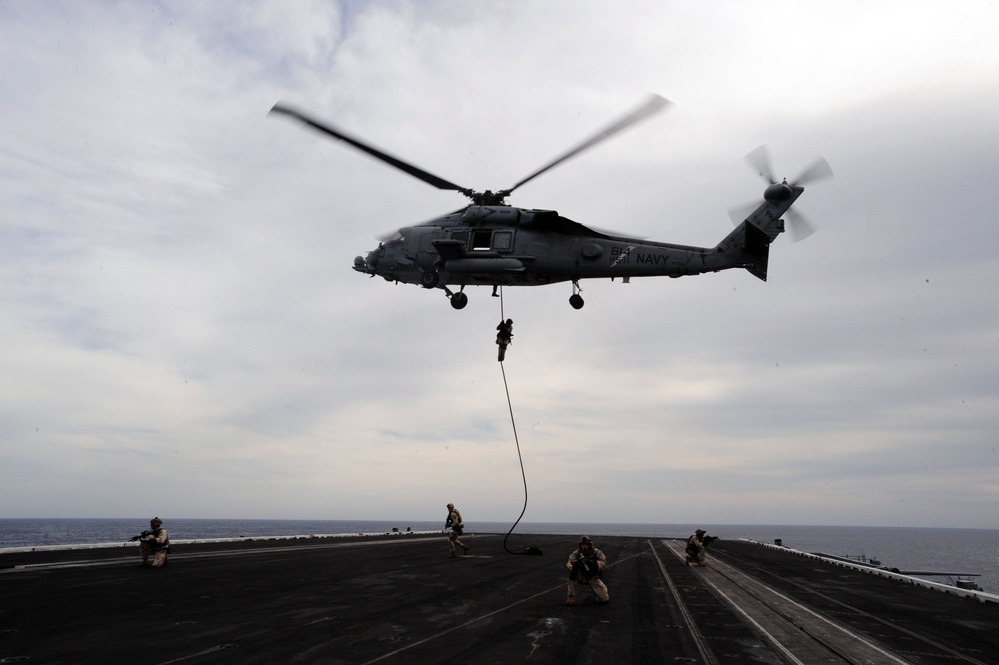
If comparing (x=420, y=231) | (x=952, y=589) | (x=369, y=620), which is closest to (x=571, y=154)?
(x=420, y=231)

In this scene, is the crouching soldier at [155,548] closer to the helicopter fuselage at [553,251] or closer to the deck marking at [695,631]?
the helicopter fuselage at [553,251]

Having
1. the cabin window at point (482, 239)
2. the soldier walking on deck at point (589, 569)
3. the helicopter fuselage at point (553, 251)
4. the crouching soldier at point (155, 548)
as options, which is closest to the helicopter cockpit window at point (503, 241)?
the helicopter fuselage at point (553, 251)

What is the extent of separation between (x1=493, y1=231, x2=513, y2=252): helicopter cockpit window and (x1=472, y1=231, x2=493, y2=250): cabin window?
222 mm

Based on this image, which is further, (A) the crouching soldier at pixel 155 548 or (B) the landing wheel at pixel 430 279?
(B) the landing wheel at pixel 430 279

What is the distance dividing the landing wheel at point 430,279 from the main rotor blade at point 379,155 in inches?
132

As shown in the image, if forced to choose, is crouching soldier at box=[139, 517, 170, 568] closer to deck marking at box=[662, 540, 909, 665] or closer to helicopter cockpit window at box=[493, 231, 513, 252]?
helicopter cockpit window at box=[493, 231, 513, 252]

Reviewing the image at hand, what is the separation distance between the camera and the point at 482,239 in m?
26.5

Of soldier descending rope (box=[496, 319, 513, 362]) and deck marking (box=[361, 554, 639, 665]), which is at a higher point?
soldier descending rope (box=[496, 319, 513, 362])

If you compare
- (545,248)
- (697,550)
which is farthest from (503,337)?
A: (697,550)

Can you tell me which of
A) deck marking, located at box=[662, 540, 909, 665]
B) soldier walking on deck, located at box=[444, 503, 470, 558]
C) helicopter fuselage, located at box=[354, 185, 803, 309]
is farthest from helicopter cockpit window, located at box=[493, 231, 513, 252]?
deck marking, located at box=[662, 540, 909, 665]

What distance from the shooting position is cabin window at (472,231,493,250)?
26.4 meters

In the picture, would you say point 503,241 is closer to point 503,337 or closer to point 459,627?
point 503,337

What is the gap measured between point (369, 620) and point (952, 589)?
17696 mm

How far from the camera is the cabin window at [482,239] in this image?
26422 mm
